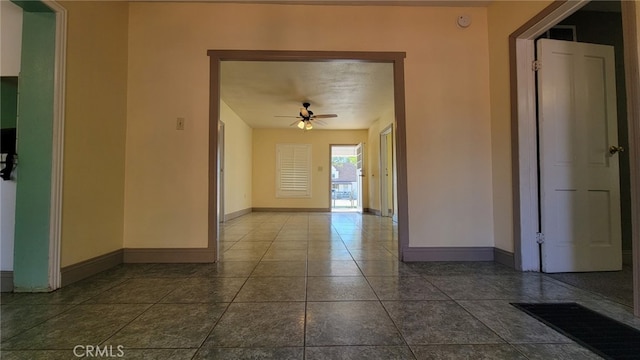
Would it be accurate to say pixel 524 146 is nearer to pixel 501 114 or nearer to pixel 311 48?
pixel 501 114

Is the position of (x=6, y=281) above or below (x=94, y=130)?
below

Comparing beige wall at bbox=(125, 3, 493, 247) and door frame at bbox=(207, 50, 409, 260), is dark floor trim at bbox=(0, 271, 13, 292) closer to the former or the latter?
beige wall at bbox=(125, 3, 493, 247)

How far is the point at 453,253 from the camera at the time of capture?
2.64 m

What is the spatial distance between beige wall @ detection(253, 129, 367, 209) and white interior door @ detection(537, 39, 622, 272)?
19.4 ft

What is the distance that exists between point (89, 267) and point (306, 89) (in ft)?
12.5

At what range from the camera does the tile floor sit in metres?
1.17

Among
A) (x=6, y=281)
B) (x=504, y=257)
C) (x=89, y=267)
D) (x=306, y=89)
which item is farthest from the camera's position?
(x=306, y=89)

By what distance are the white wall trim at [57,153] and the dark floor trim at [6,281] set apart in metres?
0.26

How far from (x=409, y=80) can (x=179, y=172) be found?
2335 mm

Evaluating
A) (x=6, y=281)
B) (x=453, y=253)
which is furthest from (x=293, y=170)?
(x=6, y=281)

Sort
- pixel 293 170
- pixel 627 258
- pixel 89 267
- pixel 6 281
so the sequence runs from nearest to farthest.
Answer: pixel 6 281 → pixel 89 267 → pixel 627 258 → pixel 293 170

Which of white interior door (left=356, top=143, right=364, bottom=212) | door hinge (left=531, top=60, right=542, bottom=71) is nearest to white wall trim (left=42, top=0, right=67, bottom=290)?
door hinge (left=531, top=60, right=542, bottom=71)

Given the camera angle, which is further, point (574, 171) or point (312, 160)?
point (312, 160)

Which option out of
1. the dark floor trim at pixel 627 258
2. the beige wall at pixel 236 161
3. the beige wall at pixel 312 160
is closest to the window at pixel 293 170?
the beige wall at pixel 312 160
